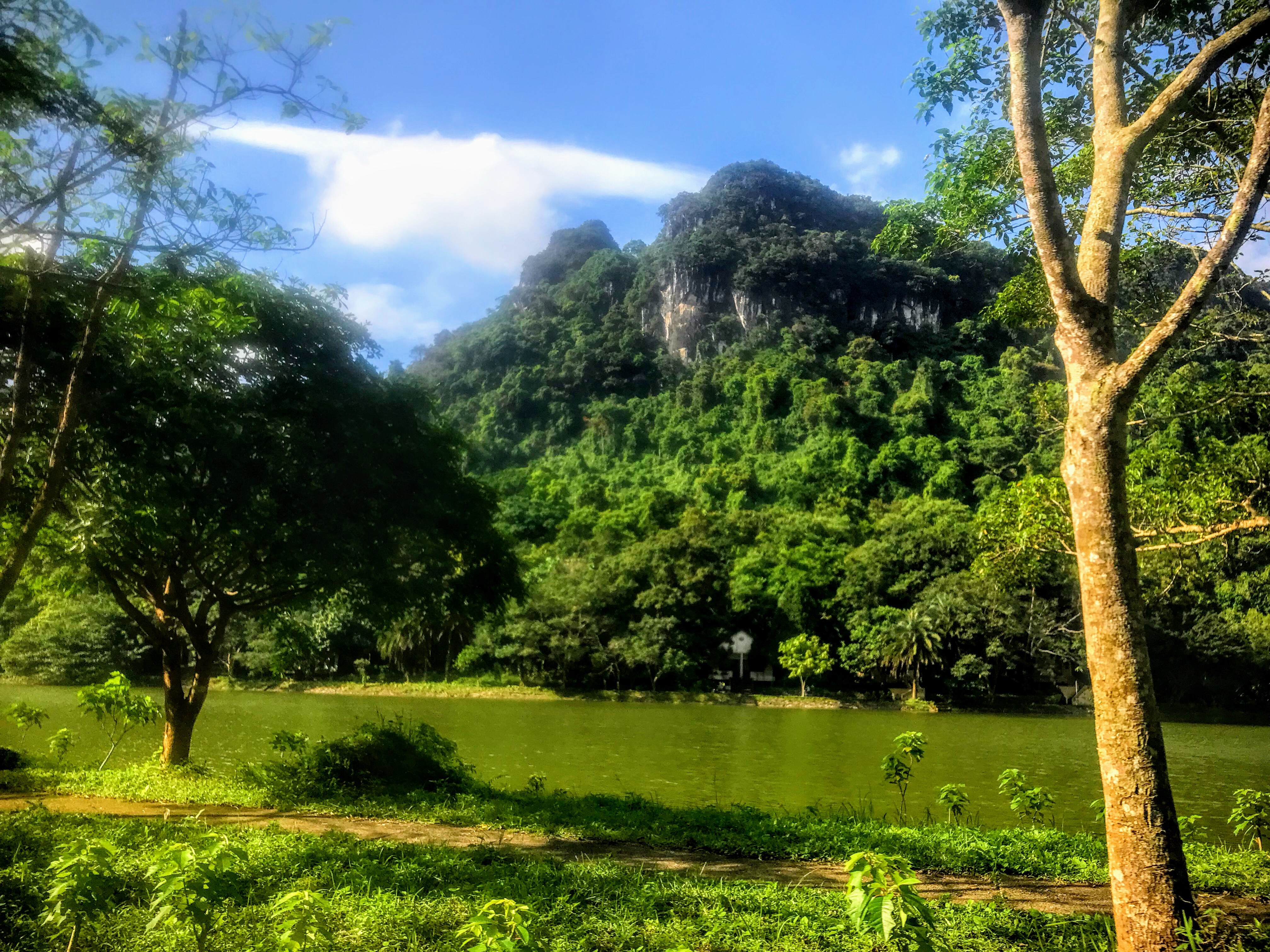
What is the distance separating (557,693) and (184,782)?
28215 mm

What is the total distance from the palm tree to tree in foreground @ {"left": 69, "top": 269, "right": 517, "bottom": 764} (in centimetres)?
2575

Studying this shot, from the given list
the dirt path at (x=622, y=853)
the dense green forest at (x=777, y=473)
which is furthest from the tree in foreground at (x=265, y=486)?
the dirt path at (x=622, y=853)

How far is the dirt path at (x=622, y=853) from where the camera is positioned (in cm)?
529

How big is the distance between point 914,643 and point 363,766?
94.3 feet

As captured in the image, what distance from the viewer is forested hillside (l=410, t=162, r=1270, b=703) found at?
7.65 m

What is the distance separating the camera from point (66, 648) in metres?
34.5

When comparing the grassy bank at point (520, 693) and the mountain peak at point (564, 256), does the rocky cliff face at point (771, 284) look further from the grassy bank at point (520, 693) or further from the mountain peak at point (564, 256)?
the grassy bank at point (520, 693)

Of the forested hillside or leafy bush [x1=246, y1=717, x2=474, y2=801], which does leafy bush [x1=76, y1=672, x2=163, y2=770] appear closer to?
leafy bush [x1=246, y1=717, x2=474, y2=801]

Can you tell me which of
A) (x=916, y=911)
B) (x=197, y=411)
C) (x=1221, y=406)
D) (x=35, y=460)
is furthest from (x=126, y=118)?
(x=1221, y=406)

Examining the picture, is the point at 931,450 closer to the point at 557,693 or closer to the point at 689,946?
the point at 557,693

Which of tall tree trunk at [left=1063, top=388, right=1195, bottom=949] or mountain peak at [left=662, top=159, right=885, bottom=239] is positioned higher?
mountain peak at [left=662, top=159, right=885, bottom=239]

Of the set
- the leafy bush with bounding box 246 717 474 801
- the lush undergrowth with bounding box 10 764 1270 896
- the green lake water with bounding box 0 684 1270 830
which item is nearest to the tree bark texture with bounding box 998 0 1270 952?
the lush undergrowth with bounding box 10 764 1270 896

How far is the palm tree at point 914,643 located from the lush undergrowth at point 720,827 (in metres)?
25.7

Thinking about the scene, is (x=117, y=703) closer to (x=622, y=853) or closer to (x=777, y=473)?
(x=622, y=853)
